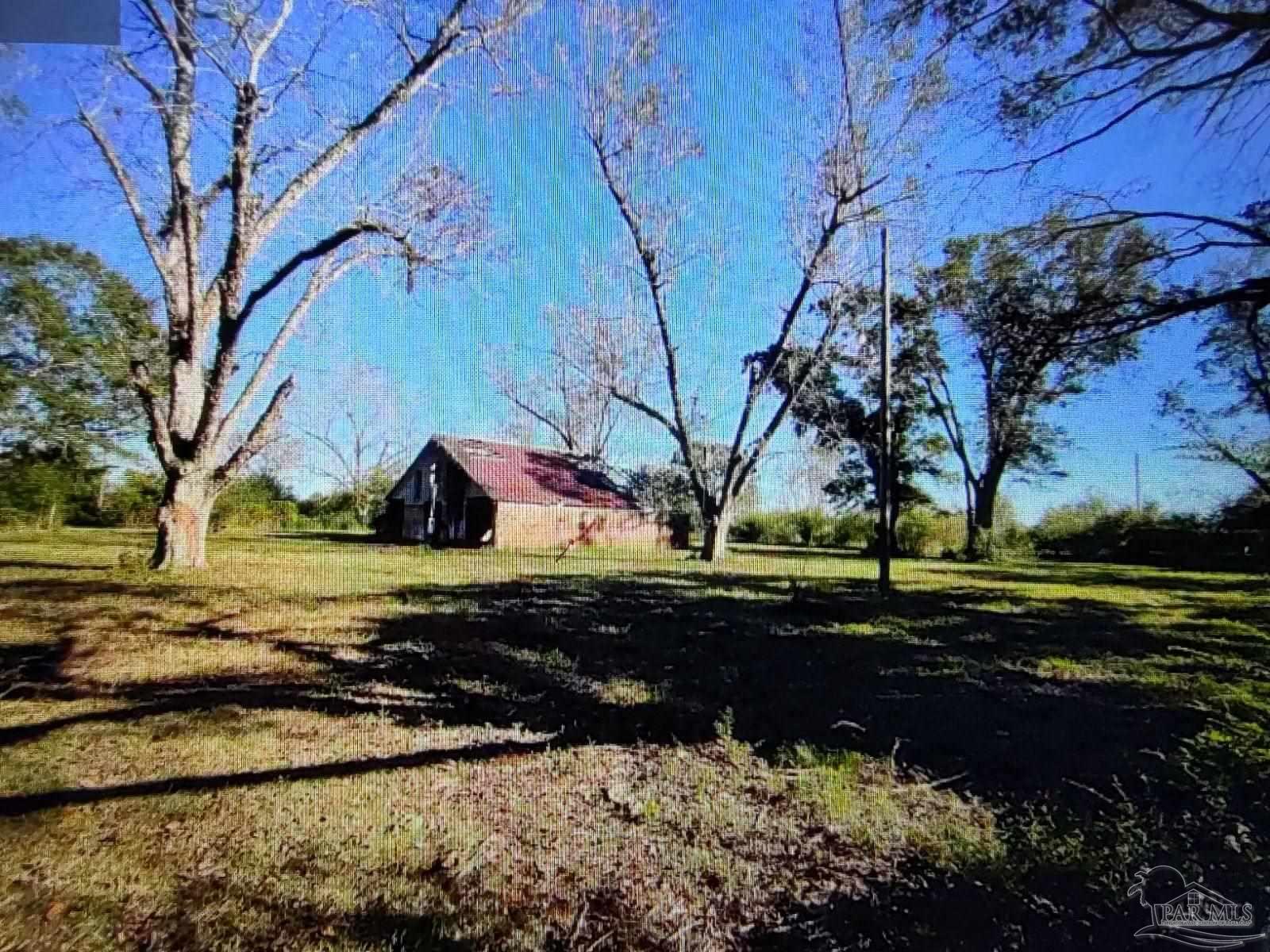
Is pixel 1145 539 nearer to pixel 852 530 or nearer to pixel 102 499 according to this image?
pixel 852 530

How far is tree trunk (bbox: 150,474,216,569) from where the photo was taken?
1579mm

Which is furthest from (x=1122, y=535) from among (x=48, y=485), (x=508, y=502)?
(x=48, y=485)

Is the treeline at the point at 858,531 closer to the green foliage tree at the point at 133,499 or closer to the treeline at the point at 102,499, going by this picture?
the treeline at the point at 102,499

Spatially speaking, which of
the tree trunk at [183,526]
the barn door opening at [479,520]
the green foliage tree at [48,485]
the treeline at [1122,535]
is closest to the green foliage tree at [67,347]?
the green foliage tree at [48,485]

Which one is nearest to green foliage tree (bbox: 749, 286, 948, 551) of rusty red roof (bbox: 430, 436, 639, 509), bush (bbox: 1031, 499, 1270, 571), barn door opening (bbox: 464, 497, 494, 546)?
bush (bbox: 1031, 499, 1270, 571)

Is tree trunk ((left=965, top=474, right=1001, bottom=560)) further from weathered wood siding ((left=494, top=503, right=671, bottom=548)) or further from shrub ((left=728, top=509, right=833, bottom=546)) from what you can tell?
weathered wood siding ((left=494, top=503, right=671, bottom=548))

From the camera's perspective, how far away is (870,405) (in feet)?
8.94

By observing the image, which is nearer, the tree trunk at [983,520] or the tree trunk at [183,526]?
the tree trunk at [183,526]

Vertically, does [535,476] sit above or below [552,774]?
above

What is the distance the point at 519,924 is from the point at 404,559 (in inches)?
62.6

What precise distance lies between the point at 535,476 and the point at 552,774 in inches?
70.7

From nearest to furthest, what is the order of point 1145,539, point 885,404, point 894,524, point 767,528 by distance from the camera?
point 1145,539, point 885,404, point 894,524, point 767,528

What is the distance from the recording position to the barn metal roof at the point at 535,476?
2312mm

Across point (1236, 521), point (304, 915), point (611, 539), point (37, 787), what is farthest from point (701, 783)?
point (611, 539)
